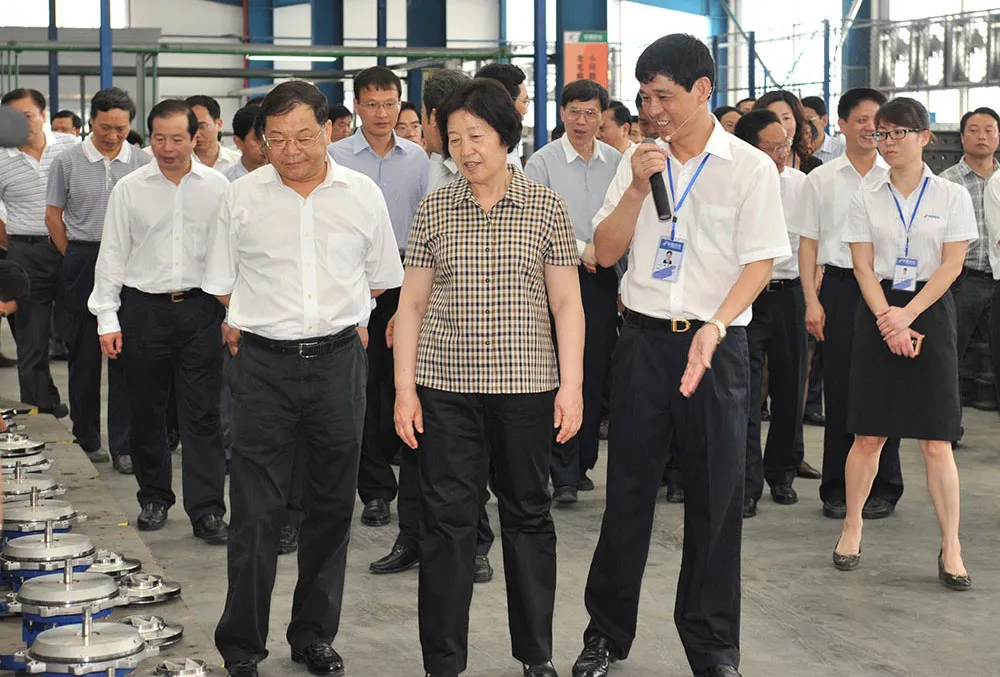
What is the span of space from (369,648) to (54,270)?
14.7ft

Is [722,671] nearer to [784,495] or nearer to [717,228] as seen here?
[717,228]

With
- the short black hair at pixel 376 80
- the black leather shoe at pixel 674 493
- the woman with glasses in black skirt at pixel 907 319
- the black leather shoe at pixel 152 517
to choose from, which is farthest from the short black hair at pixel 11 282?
the black leather shoe at pixel 674 493

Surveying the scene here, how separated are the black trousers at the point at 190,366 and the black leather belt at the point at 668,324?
2192mm

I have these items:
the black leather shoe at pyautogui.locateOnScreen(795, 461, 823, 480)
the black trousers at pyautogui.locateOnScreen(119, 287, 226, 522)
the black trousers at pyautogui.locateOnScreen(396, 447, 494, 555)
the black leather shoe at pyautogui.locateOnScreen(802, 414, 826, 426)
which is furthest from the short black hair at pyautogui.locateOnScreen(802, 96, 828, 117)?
the black trousers at pyautogui.locateOnScreen(396, 447, 494, 555)

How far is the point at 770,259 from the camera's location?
3434 mm

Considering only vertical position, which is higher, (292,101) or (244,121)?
(244,121)

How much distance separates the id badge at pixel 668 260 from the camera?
3469mm

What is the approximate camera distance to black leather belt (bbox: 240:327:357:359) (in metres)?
3.57

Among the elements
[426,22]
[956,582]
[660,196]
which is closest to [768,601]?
[956,582]

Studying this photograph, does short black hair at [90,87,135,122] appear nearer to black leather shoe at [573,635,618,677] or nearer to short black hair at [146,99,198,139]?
short black hair at [146,99,198,139]

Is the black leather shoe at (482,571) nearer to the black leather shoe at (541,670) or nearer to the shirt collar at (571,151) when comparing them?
the black leather shoe at (541,670)

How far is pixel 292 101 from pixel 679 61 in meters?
1.00

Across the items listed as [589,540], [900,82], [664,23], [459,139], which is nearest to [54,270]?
[589,540]

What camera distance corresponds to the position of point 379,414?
514cm
